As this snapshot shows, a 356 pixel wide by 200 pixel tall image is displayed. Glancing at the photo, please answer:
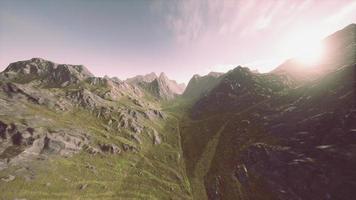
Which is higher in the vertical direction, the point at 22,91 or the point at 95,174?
the point at 22,91

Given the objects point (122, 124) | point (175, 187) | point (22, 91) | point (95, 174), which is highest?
point (22, 91)

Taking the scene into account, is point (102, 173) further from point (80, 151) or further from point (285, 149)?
point (285, 149)

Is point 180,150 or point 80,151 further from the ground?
point 80,151

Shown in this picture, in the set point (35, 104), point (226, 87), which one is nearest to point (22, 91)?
point (35, 104)

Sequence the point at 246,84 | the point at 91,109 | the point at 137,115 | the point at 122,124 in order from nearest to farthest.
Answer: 1. the point at 122,124
2. the point at 91,109
3. the point at 137,115
4. the point at 246,84

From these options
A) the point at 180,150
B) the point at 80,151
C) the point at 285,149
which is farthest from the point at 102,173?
the point at 285,149

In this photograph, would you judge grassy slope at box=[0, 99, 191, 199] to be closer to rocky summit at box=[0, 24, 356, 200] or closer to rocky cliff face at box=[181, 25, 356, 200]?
rocky summit at box=[0, 24, 356, 200]

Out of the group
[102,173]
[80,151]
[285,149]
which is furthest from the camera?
[80,151]

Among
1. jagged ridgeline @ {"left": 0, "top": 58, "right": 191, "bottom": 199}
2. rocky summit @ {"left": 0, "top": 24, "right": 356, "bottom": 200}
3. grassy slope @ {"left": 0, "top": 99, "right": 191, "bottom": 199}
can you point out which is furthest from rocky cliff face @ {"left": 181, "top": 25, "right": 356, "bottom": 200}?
jagged ridgeline @ {"left": 0, "top": 58, "right": 191, "bottom": 199}

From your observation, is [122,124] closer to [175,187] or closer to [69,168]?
[69,168]
